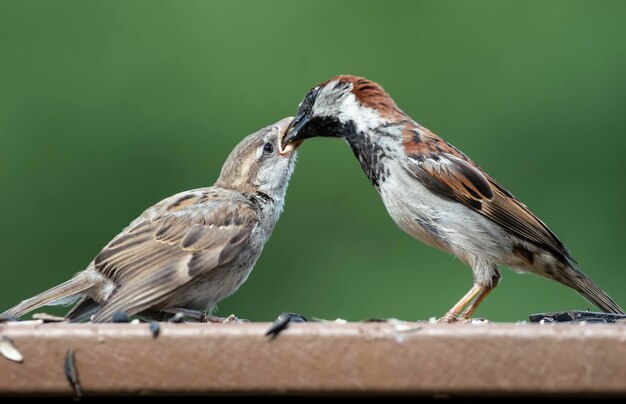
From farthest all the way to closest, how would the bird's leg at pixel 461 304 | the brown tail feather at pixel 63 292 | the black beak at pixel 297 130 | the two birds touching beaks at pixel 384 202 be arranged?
the black beak at pixel 297 130 → the bird's leg at pixel 461 304 → the two birds touching beaks at pixel 384 202 → the brown tail feather at pixel 63 292

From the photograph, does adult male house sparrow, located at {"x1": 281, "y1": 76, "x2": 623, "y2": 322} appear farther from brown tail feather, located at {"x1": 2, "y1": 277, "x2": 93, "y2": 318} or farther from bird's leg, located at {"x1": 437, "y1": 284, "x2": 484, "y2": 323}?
brown tail feather, located at {"x1": 2, "y1": 277, "x2": 93, "y2": 318}

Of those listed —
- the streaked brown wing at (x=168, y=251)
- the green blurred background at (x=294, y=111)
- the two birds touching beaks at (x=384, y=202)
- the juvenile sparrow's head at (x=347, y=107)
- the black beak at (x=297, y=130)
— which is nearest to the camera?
the streaked brown wing at (x=168, y=251)

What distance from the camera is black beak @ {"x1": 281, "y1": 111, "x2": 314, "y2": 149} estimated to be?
4.85 m

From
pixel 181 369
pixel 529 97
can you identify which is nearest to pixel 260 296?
→ pixel 529 97

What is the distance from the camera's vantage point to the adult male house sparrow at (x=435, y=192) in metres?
4.64

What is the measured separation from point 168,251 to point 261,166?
0.89 m

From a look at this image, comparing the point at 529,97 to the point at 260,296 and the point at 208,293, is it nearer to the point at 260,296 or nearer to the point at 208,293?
the point at 260,296

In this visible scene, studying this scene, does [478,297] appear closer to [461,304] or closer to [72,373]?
[461,304]

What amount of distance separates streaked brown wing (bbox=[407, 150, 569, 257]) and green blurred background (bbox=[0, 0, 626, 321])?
6.87ft

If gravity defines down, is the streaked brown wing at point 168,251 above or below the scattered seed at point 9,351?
above

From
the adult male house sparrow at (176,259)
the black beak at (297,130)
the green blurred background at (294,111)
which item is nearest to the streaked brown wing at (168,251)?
the adult male house sparrow at (176,259)

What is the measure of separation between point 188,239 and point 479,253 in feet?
3.95

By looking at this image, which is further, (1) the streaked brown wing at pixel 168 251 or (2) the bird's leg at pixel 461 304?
(2) the bird's leg at pixel 461 304

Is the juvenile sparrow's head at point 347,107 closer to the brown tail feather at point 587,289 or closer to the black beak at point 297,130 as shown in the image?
the black beak at point 297,130
